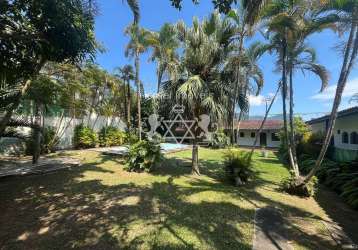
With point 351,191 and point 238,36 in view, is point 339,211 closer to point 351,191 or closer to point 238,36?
point 351,191

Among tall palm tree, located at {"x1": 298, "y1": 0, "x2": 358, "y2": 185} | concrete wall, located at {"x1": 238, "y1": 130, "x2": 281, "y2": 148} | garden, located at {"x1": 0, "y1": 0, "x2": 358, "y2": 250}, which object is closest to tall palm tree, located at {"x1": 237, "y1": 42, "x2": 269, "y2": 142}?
garden, located at {"x1": 0, "y1": 0, "x2": 358, "y2": 250}

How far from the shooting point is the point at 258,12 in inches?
288

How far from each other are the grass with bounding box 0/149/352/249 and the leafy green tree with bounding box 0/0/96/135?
3.45 m

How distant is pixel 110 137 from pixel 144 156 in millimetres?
10509

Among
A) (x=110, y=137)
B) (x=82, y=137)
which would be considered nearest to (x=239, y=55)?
(x=82, y=137)

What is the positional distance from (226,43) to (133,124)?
52.4 ft

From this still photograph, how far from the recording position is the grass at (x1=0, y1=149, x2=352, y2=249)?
4336 millimetres

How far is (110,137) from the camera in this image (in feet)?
64.7

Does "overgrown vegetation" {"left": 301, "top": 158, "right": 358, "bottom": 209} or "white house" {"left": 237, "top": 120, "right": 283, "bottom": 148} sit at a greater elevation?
"white house" {"left": 237, "top": 120, "right": 283, "bottom": 148}

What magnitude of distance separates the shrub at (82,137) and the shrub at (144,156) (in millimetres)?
8208

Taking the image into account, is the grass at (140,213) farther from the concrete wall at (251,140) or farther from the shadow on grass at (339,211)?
the concrete wall at (251,140)

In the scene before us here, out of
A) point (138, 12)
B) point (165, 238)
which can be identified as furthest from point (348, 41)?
point (138, 12)

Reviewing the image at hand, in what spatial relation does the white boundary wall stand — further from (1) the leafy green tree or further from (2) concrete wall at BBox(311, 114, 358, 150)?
(2) concrete wall at BBox(311, 114, 358, 150)

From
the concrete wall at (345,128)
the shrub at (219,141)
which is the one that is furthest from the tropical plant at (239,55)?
the shrub at (219,141)
